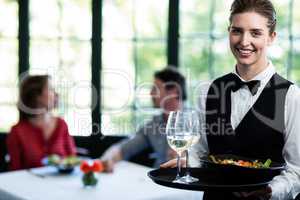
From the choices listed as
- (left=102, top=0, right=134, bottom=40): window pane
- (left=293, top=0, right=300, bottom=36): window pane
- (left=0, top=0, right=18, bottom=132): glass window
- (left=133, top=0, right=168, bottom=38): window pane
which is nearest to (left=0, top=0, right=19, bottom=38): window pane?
(left=0, top=0, right=18, bottom=132): glass window

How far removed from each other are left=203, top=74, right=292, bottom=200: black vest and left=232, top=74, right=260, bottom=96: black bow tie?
2 cm

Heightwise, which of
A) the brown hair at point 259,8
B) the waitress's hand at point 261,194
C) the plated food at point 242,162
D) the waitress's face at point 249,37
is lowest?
the waitress's hand at point 261,194

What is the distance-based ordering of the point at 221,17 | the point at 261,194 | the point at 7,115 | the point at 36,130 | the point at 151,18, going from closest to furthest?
1. the point at 261,194
2. the point at 36,130
3. the point at 221,17
4. the point at 151,18
5. the point at 7,115

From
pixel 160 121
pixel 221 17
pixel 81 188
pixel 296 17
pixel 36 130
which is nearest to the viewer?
pixel 81 188

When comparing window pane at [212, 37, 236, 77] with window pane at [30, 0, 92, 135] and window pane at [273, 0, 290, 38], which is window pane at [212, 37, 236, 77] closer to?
window pane at [273, 0, 290, 38]

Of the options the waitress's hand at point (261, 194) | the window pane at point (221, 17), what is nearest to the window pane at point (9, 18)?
the window pane at point (221, 17)

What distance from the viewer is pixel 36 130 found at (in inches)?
129

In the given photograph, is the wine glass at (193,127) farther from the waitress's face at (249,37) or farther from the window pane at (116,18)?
the window pane at (116,18)

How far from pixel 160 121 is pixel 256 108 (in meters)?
1.86

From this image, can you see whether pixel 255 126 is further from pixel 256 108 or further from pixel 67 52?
pixel 67 52

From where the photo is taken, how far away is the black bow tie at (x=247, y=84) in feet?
4.25

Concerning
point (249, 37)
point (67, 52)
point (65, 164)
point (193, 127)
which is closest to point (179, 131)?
point (193, 127)

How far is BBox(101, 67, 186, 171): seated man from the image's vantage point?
3.11m

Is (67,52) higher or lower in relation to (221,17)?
lower
